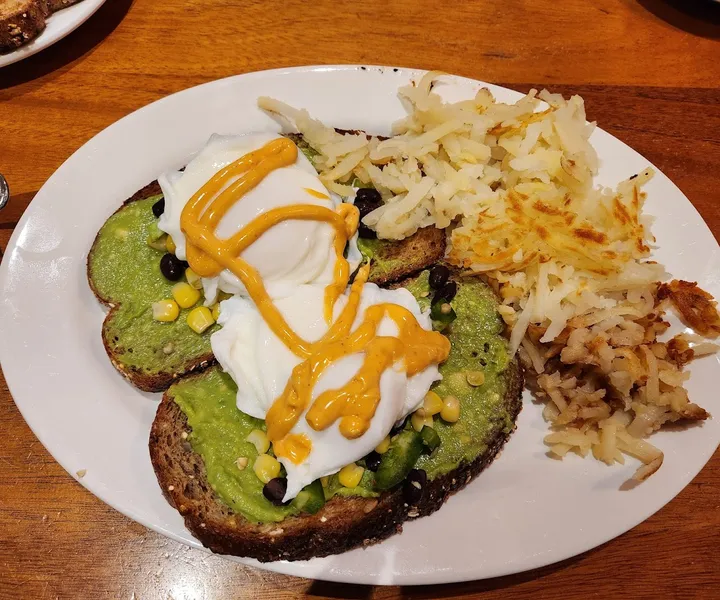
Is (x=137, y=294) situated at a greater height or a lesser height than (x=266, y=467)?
greater

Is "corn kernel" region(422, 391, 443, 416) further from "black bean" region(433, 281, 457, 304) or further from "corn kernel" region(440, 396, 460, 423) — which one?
"black bean" region(433, 281, 457, 304)

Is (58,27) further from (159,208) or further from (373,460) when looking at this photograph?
(373,460)

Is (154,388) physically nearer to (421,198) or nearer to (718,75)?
(421,198)

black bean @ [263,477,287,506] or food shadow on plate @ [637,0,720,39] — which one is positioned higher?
food shadow on plate @ [637,0,720,39]

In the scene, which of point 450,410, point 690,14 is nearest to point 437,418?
point 450,410

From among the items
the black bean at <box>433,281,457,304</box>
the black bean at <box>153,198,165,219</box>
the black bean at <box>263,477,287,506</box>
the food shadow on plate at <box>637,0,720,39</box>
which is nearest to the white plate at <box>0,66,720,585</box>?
the black bean at <box>263,477,287,506</box>

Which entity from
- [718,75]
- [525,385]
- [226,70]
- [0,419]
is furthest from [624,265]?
[0,419]

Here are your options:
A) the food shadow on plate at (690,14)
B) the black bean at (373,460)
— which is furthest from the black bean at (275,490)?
the food shadow on plate at (690,14)
